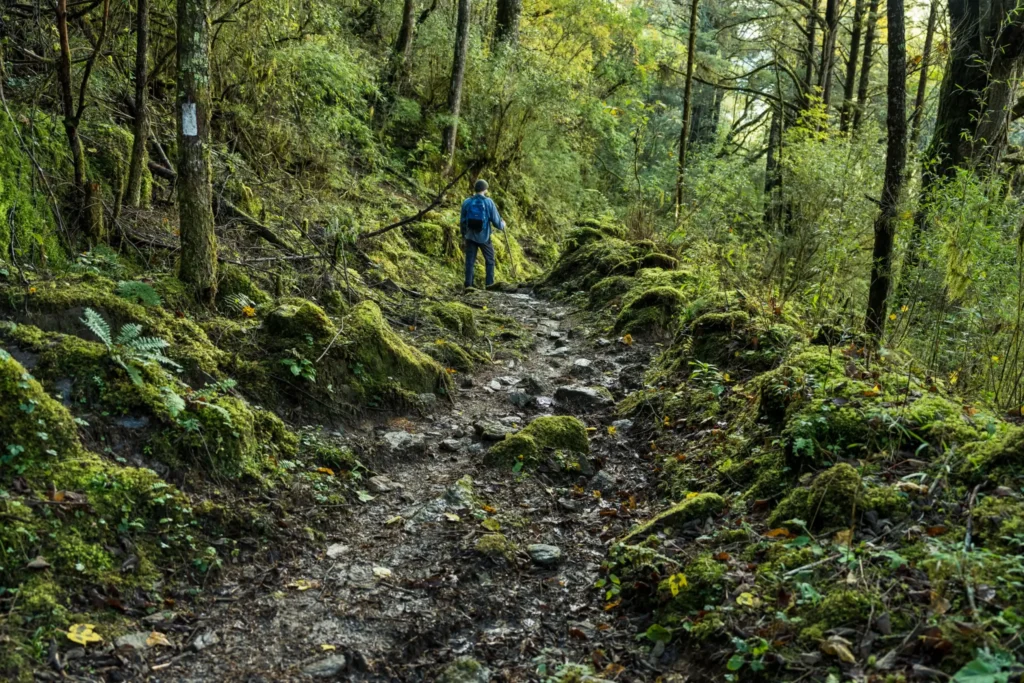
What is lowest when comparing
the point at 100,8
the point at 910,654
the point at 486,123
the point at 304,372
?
the point at 910,654

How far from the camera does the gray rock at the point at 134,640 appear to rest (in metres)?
3.14

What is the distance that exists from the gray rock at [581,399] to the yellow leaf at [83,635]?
452cm

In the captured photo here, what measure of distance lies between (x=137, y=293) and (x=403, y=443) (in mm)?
2382

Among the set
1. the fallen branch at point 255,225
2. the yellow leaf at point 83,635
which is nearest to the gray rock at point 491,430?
the yellow leaf at point 83,635

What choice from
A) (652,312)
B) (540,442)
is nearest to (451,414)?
(540,442)

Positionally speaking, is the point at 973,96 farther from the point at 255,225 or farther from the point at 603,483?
the point at 255,225

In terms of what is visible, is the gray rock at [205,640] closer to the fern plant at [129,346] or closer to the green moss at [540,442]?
the fern plant at [129,346]

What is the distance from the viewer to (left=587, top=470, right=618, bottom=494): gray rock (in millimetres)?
5223

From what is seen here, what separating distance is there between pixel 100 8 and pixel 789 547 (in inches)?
319

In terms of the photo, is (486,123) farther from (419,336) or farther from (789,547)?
(789,547)

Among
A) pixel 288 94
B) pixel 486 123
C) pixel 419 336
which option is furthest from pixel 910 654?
pixel 486 123

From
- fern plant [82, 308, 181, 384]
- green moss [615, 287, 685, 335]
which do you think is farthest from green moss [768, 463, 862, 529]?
green moss [615, 287, 685, 335]

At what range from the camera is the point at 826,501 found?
3.66m

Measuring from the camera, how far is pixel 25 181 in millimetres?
5602
